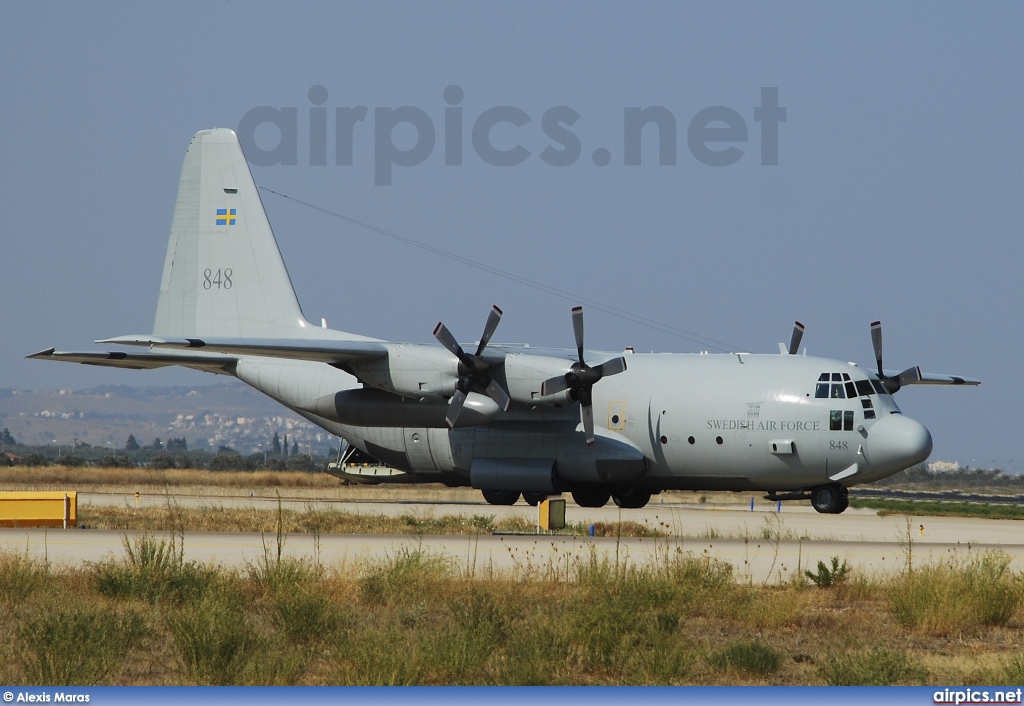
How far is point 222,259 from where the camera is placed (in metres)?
39.3

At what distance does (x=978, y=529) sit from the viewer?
31.9 metres

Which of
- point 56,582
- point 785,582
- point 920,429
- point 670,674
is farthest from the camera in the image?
point 920,429

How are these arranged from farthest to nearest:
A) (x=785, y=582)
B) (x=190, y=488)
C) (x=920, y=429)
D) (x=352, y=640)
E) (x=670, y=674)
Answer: (x=190, y=488) → (x=920, y=429) → (x=785, y=582) → (x=352, y=640) → (x=670, y=674)

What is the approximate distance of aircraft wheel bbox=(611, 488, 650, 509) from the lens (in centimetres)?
3578

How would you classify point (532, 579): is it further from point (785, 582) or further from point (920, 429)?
point (920, 429)

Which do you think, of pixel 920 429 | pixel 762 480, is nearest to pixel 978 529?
pixel 920 429

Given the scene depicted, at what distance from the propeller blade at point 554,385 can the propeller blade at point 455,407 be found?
2.14 meters

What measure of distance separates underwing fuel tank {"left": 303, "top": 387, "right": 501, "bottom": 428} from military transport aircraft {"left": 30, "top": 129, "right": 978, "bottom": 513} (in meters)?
0.04

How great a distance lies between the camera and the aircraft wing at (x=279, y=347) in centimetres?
3027

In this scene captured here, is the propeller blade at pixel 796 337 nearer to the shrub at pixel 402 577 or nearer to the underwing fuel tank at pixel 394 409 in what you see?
the underwing fuel tank at pixel 394 409

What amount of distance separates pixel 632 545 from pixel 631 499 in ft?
41.9

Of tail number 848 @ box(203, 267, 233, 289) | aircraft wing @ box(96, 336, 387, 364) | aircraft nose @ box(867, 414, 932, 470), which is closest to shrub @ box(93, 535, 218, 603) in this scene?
aircraft wing @ box(96, 336, 387, 364)

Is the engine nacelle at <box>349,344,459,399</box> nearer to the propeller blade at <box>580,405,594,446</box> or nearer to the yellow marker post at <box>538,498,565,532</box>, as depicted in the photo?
the propeller blade at <box>580,405,594,446</box>

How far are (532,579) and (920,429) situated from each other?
16.8 meters
